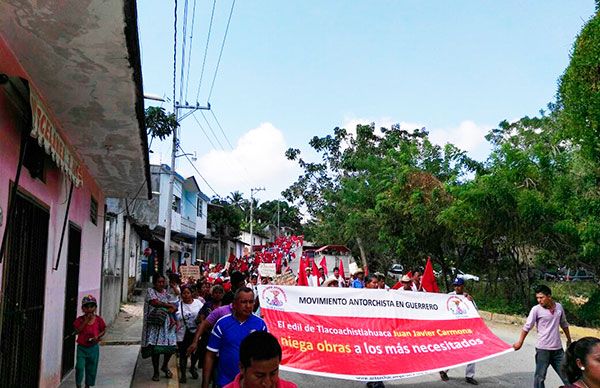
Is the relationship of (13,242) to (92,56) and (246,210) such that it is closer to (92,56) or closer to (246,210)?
(92,56)

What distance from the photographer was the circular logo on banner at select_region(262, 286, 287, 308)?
696cm

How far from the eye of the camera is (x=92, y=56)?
4457mm

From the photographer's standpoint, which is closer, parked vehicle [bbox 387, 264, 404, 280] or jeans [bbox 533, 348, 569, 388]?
jeans [bbox 533, 348, 569, 388]

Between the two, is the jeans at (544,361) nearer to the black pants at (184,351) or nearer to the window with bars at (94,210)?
the black pants at (184,351)

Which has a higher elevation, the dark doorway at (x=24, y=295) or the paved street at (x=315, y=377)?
the dark doorway at (x=24, y=295)

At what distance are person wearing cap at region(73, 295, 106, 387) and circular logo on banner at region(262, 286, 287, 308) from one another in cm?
218

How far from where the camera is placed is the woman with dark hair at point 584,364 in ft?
10.5

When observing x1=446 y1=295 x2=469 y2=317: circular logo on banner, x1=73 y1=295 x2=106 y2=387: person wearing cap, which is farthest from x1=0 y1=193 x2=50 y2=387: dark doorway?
x1=446 y1=295 x2=469 y2=317: circular logo on banner

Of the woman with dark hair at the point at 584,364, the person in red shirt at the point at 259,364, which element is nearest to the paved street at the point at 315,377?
the woman with dark hair at the point at 584,364

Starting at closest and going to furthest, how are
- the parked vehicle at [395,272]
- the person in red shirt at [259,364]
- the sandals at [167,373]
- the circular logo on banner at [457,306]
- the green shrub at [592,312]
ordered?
the person in red shirt at [259,364], the circular logo on banner at [457,306], the sandals at [167,373], the green shrub at [592,312], the parked vehicle at [395,272]

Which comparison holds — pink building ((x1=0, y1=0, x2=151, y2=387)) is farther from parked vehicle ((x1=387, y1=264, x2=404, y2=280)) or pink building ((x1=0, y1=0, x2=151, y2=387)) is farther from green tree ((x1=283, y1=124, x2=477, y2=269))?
parked vehicle ((x1=387, y1=264, x2=404, y2=280))

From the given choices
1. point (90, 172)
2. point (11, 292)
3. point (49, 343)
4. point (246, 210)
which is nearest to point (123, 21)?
point (11, 292)

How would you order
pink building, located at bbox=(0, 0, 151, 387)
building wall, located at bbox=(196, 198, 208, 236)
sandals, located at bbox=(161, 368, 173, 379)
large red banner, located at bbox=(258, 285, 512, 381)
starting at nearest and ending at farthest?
pink building, located at bbox=(0, 0, 151, 387), large red banner, located at bbox=(258, 285, 512, 381), sandals, located at bbox=(161, 368, 173, 379), building wall, located at bbox=(196, 198, 208, 236)

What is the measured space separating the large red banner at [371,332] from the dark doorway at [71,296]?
11.3ft
